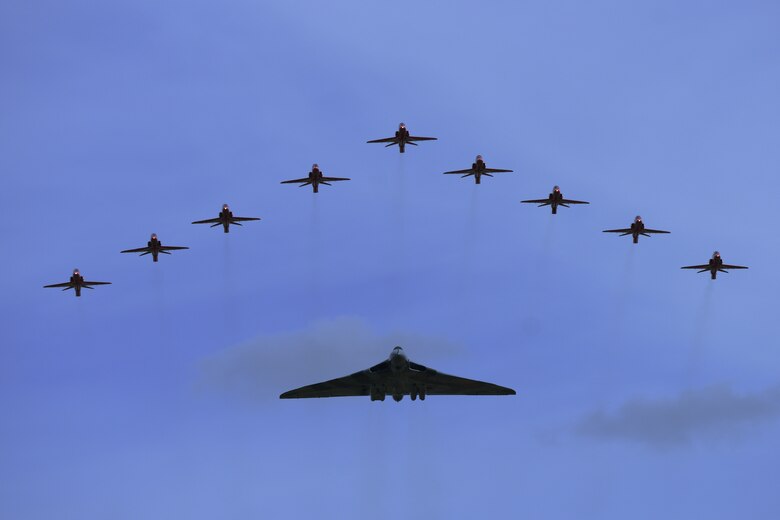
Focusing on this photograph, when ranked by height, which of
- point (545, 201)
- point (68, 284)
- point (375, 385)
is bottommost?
point (375, 385)

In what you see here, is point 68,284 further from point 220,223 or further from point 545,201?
point 545,201

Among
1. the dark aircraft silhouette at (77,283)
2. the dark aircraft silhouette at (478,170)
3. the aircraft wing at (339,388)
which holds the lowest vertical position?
the aircraft wing at (339,388)

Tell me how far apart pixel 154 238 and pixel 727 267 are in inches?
2874

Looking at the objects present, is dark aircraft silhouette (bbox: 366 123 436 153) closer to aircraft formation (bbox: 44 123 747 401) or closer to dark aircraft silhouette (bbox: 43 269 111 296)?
aircraft formation (bbox: 44 123 747 401)

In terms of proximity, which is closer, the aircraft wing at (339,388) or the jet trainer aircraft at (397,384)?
the jet trainer aircraft at (397,384)

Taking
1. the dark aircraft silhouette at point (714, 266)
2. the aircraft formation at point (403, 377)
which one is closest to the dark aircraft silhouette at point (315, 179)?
the aircraft formation at point (403, 377)

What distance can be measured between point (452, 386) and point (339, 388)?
45.9ft

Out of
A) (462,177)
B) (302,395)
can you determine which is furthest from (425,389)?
(462,177)

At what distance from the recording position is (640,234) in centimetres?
17575

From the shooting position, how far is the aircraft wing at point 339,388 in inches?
6501

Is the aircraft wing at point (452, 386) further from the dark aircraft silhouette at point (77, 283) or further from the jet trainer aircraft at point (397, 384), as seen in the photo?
the dark aircraft silhouette at point (77, 283)

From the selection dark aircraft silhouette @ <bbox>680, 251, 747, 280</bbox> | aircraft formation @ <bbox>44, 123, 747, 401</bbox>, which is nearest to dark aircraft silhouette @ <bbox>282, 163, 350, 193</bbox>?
aircraft formation @ <bbox>44, 123, 747, 401</bbox>

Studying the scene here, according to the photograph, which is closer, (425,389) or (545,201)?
(425,389)

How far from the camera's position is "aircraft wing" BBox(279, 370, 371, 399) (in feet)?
542
